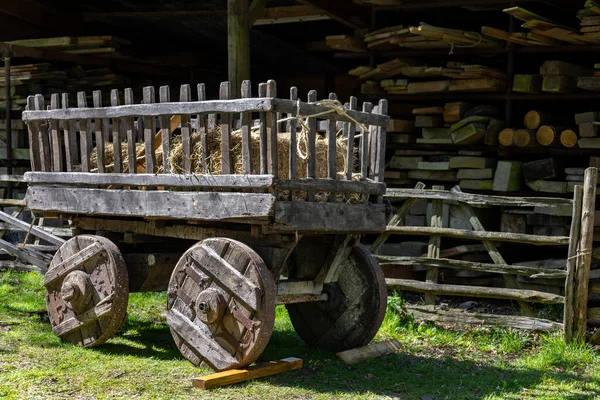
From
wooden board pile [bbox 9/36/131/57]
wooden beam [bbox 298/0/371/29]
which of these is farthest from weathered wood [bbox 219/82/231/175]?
wooden board pile [bbox 9/36/131/57]

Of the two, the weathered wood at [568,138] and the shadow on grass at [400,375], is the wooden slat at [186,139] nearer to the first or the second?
the shadow on grass at [400,375]

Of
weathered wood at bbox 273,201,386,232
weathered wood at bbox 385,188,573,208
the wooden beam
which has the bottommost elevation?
weathered wood at bbox 385,188,573,208

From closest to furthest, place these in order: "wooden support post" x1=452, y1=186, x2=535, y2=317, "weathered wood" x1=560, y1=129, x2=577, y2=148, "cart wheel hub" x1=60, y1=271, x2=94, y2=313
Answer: "cart wheel hub" x1=60, y1=271, x2=94, y2=313, "wooden support post" x1=452, y1=186, x2=535, y2=317, "weathered wood" x1=560, y1=129, x2=577, y2=148

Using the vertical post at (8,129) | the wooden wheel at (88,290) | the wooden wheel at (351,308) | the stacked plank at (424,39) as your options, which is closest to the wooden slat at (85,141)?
the wooden wheel at (88,290)

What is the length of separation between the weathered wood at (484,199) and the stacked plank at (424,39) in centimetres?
185

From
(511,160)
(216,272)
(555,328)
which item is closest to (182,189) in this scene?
(216,272)

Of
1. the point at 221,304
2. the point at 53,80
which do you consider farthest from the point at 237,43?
the point at 53,80

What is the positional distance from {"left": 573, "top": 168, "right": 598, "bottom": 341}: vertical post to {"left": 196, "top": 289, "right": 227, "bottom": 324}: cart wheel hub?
11.0 ft

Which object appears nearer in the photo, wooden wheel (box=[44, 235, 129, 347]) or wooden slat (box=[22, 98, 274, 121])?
wooden slat (box=[22, 98, 274, 121])

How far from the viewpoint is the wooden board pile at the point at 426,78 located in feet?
32.9

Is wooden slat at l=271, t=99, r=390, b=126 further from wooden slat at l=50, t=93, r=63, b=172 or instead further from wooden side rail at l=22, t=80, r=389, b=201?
wooden slat at l=50, t=93, r=63, b=172

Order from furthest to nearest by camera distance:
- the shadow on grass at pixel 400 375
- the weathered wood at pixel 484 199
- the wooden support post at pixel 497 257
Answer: the weathered wood at pixel 484 199 → the wooden support post at pixel 497 257 → the shadow on grass at pixel 400 375

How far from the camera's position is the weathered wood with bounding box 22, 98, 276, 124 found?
604 cm

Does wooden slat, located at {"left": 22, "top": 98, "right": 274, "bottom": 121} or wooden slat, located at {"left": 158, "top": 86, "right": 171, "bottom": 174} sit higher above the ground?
wooden slat, located at {"left": 22, "top": 98, "right": 274, "bottom": 121}
